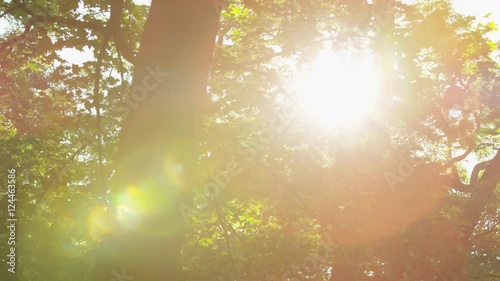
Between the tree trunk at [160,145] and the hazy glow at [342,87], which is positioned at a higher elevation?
the hazy glow at [342,87]

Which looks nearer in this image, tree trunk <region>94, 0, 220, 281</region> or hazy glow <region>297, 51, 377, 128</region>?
tree trunk <region>94, 0, 220, 281</region>

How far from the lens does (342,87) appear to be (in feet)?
36.9

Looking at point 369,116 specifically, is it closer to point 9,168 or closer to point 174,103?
point 174,103

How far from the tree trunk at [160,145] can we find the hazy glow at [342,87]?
6.42 meters

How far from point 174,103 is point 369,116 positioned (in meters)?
6.67

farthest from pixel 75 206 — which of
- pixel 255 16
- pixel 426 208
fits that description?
pixel 426 208

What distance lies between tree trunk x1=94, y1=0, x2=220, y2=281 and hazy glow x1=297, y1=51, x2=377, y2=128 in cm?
642

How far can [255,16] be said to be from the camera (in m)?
13.2

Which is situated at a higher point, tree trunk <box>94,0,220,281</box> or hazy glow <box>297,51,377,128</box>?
hazy glow <box>297,51,377,128</box>

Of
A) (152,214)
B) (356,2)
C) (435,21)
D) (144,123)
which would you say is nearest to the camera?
(152,214)

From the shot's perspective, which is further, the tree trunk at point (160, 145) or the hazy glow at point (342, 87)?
the hazy glow at point (342, 87)

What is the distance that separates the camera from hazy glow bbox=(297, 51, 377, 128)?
35.0 feet

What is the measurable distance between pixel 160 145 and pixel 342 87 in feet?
25.4

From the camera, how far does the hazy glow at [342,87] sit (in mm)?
10672
